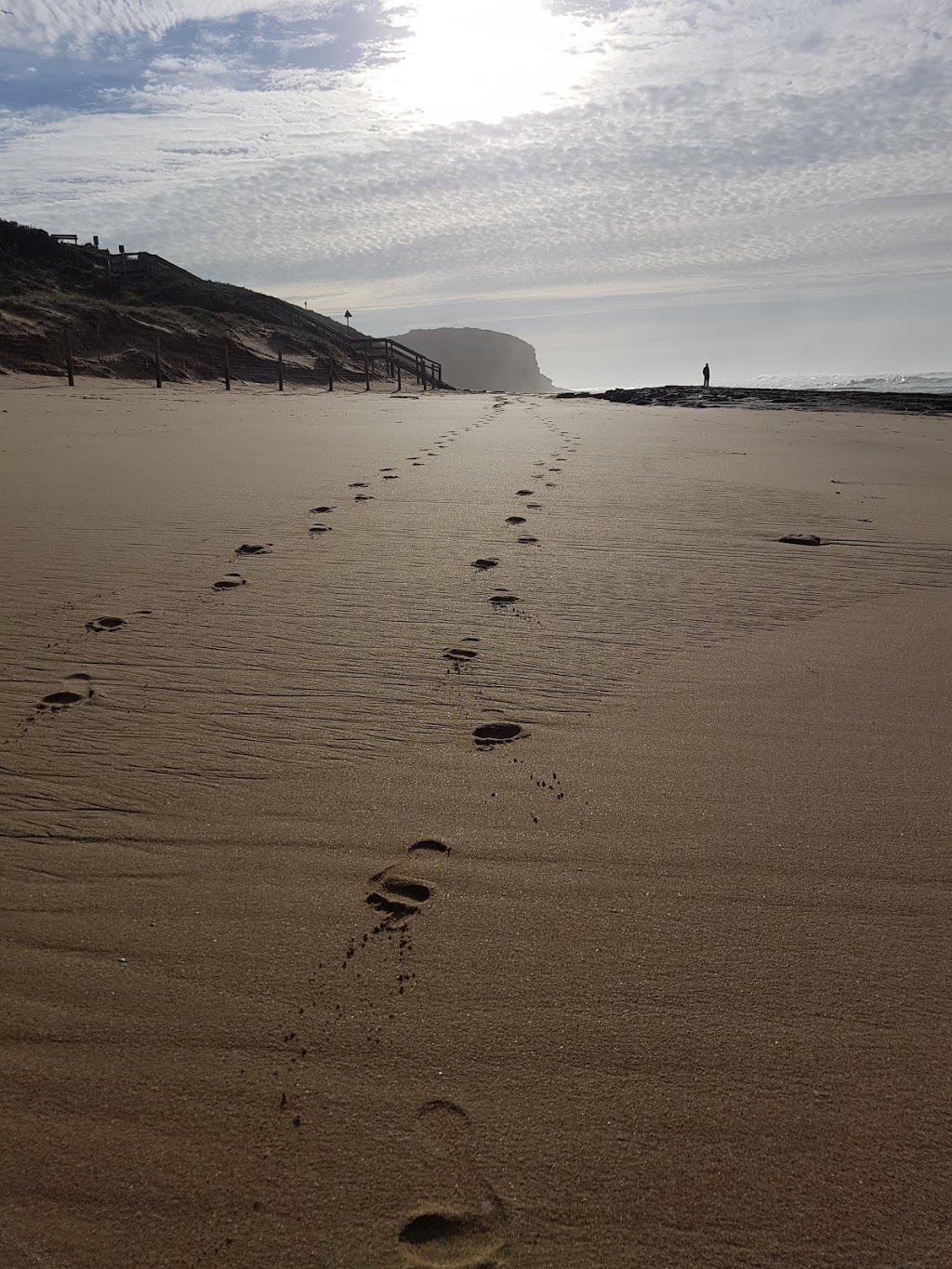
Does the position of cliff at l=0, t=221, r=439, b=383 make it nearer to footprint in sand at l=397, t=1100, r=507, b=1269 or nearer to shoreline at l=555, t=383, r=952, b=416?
shoreline at l=555, t=383, r=952, b=416

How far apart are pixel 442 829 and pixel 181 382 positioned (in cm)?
2360

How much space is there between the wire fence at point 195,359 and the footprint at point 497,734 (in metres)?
16.6

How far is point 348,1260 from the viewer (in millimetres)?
1060

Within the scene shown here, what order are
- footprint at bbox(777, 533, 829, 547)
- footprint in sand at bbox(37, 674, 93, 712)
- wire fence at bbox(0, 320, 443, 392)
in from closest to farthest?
footprint in sand at bbox(37, 674, 93, 712) → footprint at bbox(777, 533, 829, 547) → wire fence at bbox(0, 320, 443, 392)

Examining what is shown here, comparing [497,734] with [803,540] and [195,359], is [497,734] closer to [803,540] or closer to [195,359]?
[803,540]

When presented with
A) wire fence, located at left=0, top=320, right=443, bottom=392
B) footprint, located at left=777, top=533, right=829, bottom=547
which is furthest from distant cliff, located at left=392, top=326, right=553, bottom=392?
footprint, located at left=777, top=533, right=829, bottom=547

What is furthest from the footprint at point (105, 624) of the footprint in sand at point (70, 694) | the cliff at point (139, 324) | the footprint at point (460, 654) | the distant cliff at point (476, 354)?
the distant cliff at point (476, 354)

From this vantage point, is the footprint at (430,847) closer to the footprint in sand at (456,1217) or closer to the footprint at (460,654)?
the footprint in sand at (456,1217)

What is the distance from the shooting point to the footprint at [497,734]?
7.77 feet

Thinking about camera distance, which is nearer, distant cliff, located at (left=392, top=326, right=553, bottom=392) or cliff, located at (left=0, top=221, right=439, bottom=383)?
cliff, located at (left=0, top=221, right=439, bottom=383)

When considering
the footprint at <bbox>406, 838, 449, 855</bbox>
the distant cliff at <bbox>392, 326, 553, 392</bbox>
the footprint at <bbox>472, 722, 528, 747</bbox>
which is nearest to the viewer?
the footprint at <bbox>406, 838, 449, 855</bbox>

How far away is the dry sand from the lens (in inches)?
44.5

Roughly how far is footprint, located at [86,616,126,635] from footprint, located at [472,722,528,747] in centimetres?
144

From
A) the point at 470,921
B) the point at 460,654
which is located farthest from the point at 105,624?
the point at 470,921
